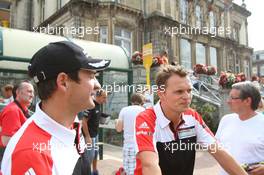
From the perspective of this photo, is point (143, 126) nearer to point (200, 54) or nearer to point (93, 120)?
point (93, 120)

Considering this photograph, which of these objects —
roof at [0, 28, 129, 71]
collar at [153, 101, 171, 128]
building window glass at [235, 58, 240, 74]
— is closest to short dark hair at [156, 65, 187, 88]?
collar at [153, 101, 171, 128]

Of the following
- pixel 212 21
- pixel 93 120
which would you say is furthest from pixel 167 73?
pixel 212 21

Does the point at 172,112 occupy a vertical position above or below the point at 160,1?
below

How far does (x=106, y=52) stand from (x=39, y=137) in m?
8.52

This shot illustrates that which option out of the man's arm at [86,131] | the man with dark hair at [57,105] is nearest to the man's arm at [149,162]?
the man with dark hair at [57,105]

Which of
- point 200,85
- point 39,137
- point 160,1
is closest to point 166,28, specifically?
point 160,1

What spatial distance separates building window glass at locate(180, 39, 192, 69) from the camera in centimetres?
2477

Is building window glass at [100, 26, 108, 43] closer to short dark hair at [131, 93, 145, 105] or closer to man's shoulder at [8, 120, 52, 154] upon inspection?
short dark hair at [131, 93, 145, 105]

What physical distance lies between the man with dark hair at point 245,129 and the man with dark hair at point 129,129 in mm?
2490

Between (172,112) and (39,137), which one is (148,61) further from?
(39,137)

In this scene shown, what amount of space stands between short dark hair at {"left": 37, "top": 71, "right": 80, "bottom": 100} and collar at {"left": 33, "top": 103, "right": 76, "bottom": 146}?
97 mm

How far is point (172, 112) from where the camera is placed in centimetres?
244

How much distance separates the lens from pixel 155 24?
21.6m

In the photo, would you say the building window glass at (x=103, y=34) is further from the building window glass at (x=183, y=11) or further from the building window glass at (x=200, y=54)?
the building window glass at (x=200, y=54)
